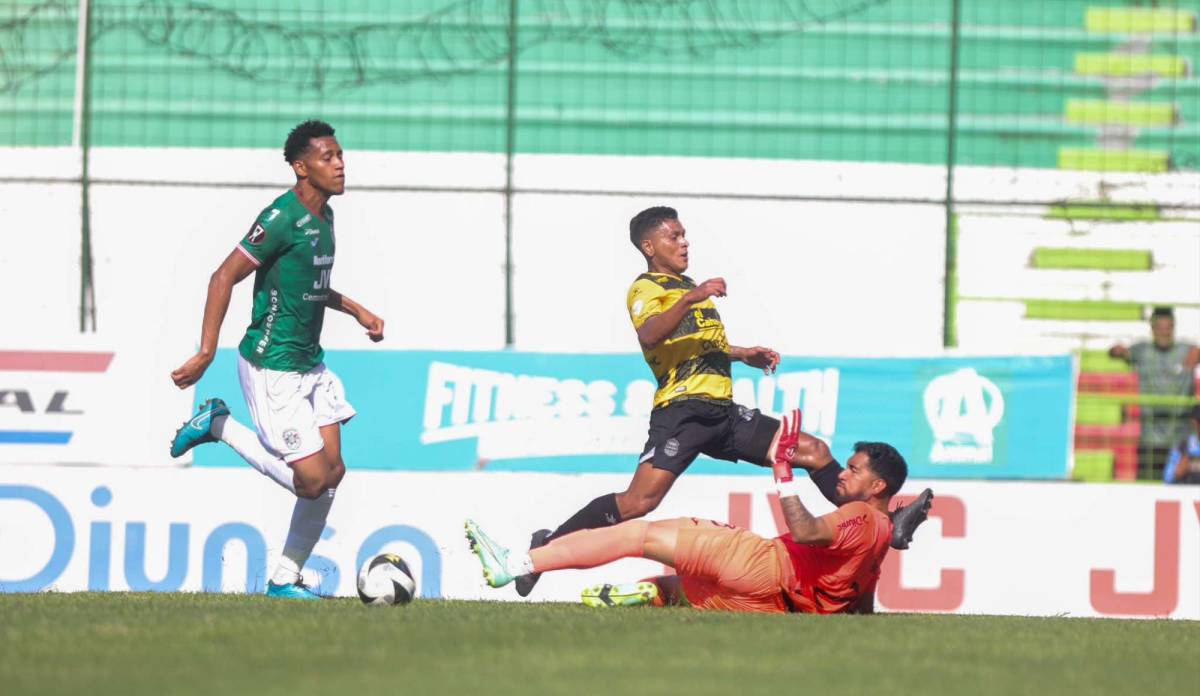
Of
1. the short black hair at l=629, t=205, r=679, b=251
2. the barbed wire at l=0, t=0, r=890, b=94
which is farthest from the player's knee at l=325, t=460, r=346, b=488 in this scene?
the barbed wire at l=0, t=0, r=890, b=94

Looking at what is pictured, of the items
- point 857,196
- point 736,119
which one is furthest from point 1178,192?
point 736,119

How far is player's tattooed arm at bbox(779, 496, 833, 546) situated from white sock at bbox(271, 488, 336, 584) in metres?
2.22

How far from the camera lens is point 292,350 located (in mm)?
8461

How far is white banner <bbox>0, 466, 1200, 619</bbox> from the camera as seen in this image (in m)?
10.7

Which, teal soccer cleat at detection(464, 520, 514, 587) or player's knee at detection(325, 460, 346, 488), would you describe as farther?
player's knee at detection(325, 460, 346, 488)

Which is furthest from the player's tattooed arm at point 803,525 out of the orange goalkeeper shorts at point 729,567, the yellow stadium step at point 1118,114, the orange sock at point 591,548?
the yellow stadium step at point 1118,114

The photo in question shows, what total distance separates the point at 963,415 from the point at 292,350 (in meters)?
5.62

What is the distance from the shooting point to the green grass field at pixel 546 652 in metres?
5.70

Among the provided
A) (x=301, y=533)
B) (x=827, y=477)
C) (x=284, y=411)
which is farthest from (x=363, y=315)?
(x=827, y=477)

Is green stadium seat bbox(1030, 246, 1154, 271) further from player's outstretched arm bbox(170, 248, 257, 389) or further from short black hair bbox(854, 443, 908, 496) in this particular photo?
player's outstretched arm bbox(170, 248, 257, 389)

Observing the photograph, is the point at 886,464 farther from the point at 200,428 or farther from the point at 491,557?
the point at 200,428

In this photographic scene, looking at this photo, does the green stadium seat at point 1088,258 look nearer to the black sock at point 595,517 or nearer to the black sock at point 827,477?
the black sock at point 827,477

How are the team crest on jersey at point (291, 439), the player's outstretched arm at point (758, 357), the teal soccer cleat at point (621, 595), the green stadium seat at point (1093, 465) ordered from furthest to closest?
the green stadium seat at point (1093, 465)
the player's outstretched arm at point (758, 357)
the teal soccer cleat at point (621, 595)
the team crest on jersey at point (291, 439)

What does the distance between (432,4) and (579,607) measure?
276 inches
